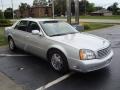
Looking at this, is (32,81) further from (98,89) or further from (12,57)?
(12,57)

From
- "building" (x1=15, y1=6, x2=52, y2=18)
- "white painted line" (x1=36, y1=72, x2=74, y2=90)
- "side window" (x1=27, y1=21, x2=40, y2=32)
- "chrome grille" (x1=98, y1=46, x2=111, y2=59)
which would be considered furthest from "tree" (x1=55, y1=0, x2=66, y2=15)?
"white painted line" (x1=36, y1=72, x2=74, y2=90)

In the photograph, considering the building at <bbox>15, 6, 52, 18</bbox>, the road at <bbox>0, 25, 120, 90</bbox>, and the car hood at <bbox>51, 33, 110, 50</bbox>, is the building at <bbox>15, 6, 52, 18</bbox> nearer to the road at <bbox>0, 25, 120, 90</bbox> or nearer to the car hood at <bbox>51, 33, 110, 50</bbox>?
the road at <bbox>0, 25, 120, 90</bbox>

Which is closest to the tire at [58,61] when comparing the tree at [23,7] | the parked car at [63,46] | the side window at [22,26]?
the parked car at [63,46]

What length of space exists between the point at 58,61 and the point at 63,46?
0.50 meters

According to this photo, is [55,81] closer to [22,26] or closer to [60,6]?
[22,26]

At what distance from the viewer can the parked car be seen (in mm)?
6094

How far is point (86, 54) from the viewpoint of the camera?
6.07 m

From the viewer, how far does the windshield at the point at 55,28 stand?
295 inches

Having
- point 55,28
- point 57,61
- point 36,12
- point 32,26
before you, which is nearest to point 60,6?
point 36,12

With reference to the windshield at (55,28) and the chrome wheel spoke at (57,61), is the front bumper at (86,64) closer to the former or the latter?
the chrome wheel spoke at (57,61)

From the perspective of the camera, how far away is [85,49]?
6.12 meters

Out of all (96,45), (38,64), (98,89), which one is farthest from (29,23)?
(98,89)

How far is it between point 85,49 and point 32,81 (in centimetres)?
162

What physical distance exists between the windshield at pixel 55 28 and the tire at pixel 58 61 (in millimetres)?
823
